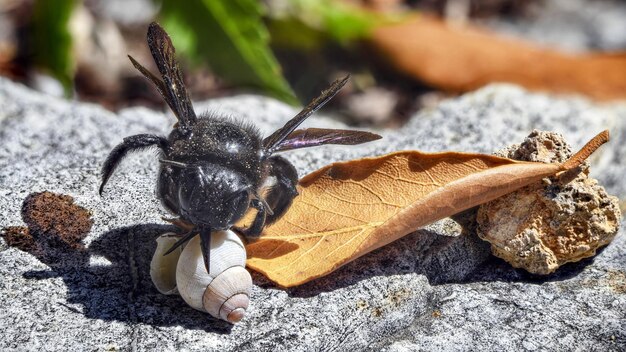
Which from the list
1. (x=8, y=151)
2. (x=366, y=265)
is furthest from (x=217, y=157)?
(x=8, y=151)

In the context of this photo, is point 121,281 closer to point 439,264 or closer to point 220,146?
point 220,146

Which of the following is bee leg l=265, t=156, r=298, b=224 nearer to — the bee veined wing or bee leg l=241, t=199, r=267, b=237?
bee leg l=241, t=199, r=267, b=237

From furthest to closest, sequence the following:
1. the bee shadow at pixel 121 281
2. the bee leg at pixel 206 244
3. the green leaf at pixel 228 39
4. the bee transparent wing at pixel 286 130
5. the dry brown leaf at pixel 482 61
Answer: the dry brown leaf at pixel 482 61, the green leaf at pixel 228 39, the bee transparent wing at pixel 286 130, the bee shadow at pixel 121 281, the bee leg at pixel 206 244

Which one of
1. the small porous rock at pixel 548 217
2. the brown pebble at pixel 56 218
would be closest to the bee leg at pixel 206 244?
the brown pebble at pixel 56 218

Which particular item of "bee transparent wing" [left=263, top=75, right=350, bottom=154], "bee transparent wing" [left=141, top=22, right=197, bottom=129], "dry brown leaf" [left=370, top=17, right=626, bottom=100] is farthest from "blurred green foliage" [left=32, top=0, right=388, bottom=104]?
"bee transparent wing" [left=263, top=75, right=350, bottom=154]

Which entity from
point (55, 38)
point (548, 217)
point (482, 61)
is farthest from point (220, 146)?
point (482, 61)

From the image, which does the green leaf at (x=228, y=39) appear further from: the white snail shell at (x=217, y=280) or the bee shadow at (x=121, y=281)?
the white snail shell at (x=217, y=280)
